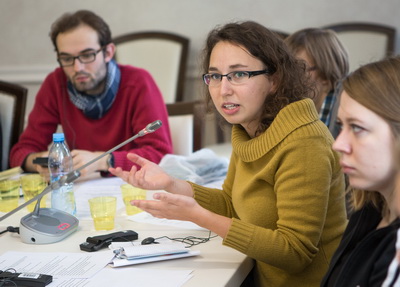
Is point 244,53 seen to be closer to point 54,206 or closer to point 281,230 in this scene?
point 281,230

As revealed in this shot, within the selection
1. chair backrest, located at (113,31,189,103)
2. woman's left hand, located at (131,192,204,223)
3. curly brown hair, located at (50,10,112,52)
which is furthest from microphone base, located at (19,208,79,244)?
chair backrest, located at (113,31,189,103)

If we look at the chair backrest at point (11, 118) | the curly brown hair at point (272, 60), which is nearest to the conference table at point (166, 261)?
the curly brown hair at point (272, 60)

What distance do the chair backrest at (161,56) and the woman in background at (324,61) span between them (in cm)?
174

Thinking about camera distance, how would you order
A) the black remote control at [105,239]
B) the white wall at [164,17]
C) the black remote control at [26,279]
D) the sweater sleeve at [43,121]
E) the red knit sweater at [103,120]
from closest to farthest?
the black remote control at [26,279], the black remote control at [105,239], the red knit sweater at [103,120], the sweater sleeve at [43,121], the white wall at [164,17]

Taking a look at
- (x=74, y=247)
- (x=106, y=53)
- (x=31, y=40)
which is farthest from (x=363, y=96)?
(x=31, y=40)

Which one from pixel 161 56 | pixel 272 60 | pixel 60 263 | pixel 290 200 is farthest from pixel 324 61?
pixel 161 56

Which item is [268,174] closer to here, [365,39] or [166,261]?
[166,261]

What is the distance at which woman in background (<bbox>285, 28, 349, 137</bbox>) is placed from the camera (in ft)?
7.70

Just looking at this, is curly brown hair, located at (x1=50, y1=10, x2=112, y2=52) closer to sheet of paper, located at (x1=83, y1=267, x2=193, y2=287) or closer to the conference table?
the conference table

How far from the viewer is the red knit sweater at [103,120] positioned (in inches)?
98.4

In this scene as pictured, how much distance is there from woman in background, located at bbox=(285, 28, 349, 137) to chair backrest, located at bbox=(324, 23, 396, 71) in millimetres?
1309

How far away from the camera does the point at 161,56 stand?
162 inches

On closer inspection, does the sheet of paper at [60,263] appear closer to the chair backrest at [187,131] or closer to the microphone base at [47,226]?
the microphone base at [47,226]

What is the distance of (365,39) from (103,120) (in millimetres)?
1964
